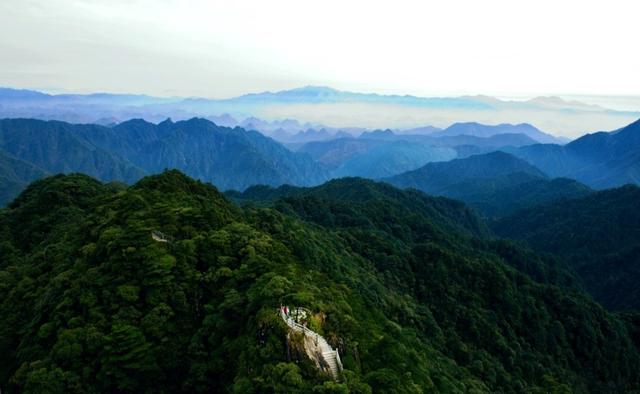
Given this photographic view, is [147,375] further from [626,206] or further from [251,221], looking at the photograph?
[626,206]

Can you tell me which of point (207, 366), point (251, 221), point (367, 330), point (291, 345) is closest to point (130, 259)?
point (207, 366)

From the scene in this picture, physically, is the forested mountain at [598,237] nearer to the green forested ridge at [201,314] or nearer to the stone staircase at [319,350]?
the green forested ridge at [201,314]

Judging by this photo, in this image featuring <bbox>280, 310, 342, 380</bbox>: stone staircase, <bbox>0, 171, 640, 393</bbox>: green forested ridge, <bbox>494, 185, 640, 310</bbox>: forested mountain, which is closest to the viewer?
<bbox>280, 310, 342, 380</bbox>: stone staircase

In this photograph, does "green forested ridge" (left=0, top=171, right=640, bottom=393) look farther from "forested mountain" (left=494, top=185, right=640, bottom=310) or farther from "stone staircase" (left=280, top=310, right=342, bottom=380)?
"forested mountain" (left=494, top=185, right=640, bottom=310)

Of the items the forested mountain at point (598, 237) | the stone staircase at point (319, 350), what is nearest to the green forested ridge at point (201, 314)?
the stone staircase at point (319, 350)

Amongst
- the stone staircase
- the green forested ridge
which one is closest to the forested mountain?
the green forested ridge
